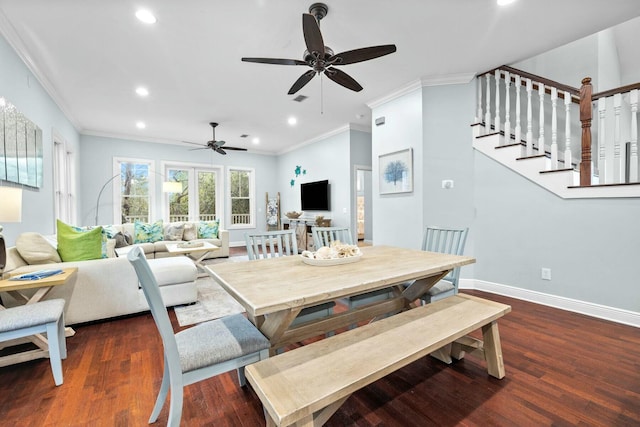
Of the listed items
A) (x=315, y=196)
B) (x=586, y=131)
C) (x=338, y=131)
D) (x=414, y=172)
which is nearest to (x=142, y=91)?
(x=338, y=131)

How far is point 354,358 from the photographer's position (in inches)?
52.4

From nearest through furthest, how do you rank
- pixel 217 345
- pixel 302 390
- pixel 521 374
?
pixel 302 390 → pixel 217 345 → pixel 521 374

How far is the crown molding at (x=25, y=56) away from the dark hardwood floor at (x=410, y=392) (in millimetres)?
2867

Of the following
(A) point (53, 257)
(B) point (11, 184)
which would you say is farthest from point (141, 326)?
(B) point (11, 184)

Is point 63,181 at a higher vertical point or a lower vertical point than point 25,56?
lower

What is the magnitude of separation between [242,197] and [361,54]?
6.42 meters

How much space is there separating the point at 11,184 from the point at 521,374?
451 centimetres

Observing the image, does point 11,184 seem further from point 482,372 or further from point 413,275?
point 482,372

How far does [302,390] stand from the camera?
110cm

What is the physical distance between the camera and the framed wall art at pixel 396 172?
4.03m

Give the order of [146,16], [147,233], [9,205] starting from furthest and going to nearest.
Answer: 1. [147,233]
2. [146,16]
3. [9,205]

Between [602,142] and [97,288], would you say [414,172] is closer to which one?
[602,142]

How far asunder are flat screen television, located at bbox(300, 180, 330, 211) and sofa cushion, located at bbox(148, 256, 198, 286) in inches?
142

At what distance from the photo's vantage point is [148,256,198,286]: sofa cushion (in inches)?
122
